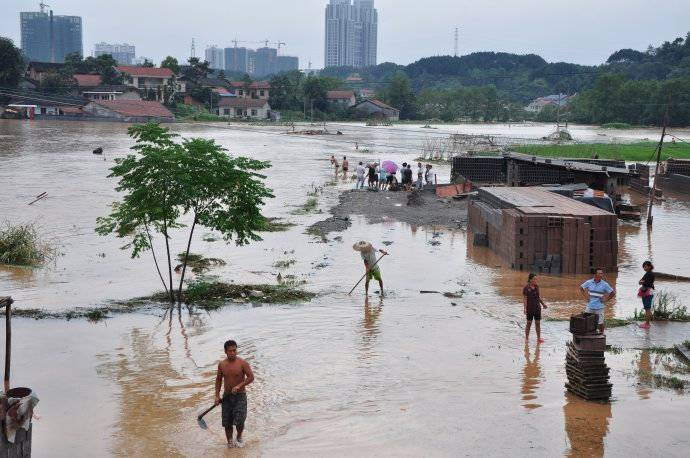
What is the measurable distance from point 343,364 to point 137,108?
84225mm

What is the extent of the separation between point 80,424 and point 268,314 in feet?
17.6

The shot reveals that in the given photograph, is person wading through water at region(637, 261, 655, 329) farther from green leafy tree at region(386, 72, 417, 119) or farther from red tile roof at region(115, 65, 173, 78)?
green leafy tree at region(386, 72, 417, 119)

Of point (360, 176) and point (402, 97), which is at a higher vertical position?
point (402, 97)

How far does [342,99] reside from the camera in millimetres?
128625

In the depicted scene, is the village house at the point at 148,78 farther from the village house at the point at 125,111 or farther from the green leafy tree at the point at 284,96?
the village house at the point at 125,111

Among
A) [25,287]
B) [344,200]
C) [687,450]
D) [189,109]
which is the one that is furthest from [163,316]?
[189,109]

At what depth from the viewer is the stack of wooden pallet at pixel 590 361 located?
980cm

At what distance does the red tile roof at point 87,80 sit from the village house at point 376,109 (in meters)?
37.9

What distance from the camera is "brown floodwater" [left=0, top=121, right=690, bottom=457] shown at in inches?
352

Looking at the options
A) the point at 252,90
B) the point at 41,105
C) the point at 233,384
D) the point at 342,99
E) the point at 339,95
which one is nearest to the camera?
the point at 233,384

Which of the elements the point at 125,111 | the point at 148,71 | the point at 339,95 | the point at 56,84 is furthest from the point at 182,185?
the point at 339,95

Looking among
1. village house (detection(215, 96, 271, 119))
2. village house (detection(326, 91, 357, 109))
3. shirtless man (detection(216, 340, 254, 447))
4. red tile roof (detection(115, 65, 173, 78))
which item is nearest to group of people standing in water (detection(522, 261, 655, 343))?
shirtless man (detection(216, 340, 254, 447))

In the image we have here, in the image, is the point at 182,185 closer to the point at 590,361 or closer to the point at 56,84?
the point at 590,361

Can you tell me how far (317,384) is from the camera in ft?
35.1
